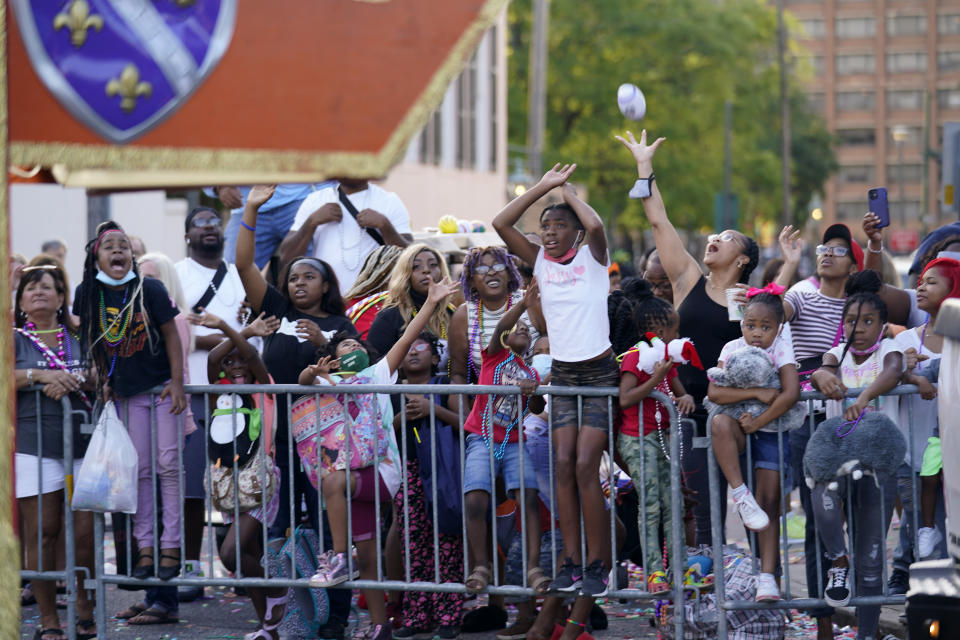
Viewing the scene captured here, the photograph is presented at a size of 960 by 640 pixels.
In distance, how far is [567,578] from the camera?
19.9 feet

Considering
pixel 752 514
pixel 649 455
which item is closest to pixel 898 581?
pixel 752 514

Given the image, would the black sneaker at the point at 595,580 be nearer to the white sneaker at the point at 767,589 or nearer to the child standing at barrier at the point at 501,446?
the child standing at barrier at the point at 501,446

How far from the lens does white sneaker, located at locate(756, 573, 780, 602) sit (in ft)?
19.5

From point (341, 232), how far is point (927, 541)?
4.24 metres

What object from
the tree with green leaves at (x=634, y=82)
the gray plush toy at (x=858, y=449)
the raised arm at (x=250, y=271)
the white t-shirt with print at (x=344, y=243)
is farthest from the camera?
the tree with green leaves at (x=634, y=82)

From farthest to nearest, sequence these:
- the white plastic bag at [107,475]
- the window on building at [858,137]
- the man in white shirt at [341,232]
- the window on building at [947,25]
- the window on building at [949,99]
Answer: the window on building at [858,137] < the window on building at [947,25] < the window on building at [949,99] < the man in white shirt at [341,232] < the white plastic bag at [107,475]

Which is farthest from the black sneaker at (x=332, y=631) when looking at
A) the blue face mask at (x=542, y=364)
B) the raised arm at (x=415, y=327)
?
the blue face mask at (x=542, y=364)

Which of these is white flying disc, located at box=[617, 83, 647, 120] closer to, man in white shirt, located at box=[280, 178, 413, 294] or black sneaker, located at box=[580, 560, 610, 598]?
black sneaker, located at box=[580, 560, 610, 598]

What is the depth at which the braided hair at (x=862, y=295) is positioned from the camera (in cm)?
617

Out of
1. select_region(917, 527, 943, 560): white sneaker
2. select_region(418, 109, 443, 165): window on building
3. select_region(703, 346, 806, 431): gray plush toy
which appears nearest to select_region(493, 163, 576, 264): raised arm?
select_region(703, 346, 806, 431): gray plush toy

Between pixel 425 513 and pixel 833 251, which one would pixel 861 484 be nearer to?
pixel 833 251

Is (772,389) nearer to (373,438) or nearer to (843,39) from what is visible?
(373,438)

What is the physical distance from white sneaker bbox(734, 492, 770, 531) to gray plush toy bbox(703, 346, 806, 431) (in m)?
0.35

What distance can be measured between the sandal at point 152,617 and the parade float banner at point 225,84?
4.52 metres
